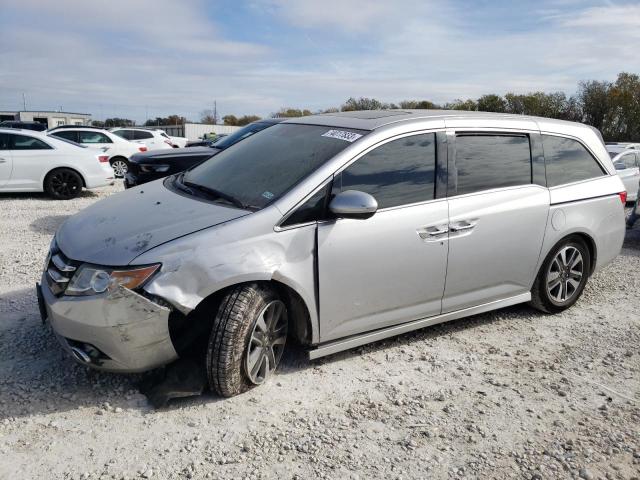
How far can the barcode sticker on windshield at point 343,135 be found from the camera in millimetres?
3593

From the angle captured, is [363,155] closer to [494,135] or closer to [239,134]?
[494,135]

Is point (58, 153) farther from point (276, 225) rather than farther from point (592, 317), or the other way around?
point (592, 317)

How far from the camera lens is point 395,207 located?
11.7 feet

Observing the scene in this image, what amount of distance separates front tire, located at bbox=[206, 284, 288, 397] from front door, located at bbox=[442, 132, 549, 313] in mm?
1382

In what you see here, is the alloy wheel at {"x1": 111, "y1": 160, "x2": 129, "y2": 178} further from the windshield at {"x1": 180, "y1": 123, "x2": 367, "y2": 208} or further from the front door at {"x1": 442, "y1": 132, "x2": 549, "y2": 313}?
the front door at {"x1": 442, "y1": 132, "x2": 549, "y2": 313}

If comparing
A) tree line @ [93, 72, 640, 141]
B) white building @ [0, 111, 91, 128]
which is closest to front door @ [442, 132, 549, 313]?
tree line @ [93, 72, 640, 141]

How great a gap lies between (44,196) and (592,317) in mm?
10166

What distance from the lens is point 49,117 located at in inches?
2908

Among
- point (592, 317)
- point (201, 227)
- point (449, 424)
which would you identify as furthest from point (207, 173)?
point (592, 317)

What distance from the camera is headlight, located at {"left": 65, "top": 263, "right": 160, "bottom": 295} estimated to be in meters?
2.89

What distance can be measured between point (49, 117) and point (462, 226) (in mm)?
81771

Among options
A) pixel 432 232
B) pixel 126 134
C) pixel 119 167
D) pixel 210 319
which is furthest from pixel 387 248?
pixel 126 134

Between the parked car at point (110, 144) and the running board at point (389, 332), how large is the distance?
37.9 ft

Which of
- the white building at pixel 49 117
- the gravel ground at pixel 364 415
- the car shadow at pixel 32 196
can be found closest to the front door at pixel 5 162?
the car shadow at pixel 32 196
